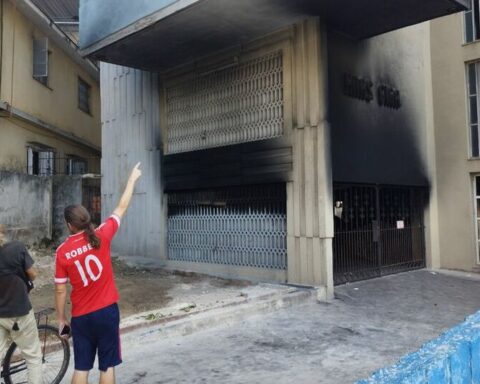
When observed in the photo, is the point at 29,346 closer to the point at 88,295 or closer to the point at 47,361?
the point at 47,361

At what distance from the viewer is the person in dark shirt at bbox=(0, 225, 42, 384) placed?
13.6ft


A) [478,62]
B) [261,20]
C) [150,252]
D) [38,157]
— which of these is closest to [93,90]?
[38,157]

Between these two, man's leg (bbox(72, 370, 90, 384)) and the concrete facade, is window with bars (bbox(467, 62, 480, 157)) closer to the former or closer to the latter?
the concrete facade

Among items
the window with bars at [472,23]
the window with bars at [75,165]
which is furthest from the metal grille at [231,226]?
the window with bars at [75,165]

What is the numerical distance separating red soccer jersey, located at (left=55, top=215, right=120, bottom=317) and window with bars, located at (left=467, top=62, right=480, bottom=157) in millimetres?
10198

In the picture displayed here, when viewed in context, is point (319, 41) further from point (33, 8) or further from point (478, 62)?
point (33, 8)

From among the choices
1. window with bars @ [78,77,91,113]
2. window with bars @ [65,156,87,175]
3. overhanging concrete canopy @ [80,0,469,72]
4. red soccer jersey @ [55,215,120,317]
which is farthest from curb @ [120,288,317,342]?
window with bars @ [78,77,91,113]

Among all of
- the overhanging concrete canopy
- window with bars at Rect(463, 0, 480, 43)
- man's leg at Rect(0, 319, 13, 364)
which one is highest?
window with bars at Rect(463, 0, 480, 43)

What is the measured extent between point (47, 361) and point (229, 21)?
635 centimetres

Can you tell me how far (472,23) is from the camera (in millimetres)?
11555

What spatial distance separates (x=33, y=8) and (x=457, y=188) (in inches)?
502

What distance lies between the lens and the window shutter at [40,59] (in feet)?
49.0

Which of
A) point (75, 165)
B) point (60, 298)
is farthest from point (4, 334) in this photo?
point (75, 165)

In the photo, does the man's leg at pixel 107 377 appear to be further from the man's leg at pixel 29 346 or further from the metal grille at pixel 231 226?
the metal grille at pixel 231 226
